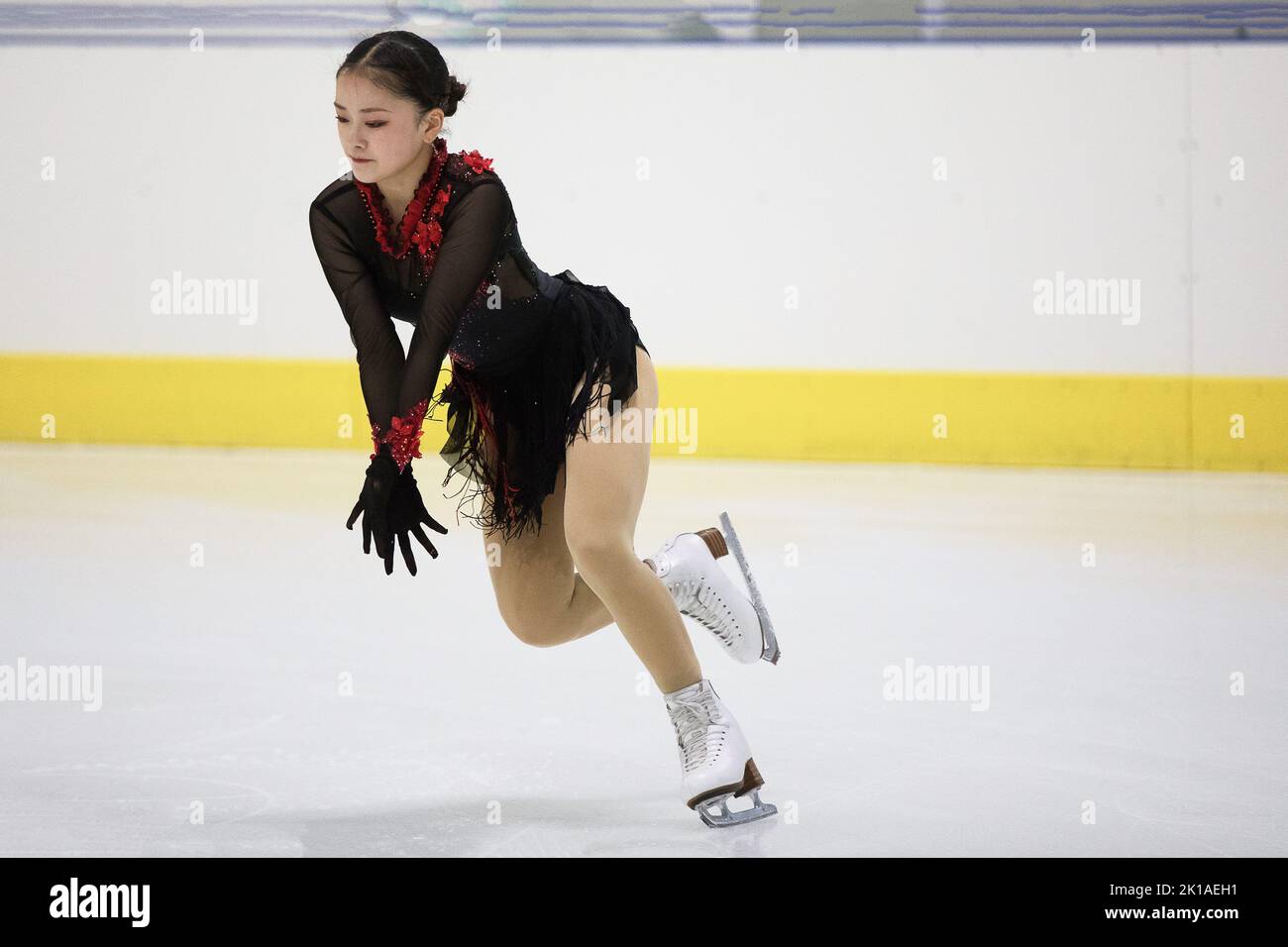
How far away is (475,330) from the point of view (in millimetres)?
2039

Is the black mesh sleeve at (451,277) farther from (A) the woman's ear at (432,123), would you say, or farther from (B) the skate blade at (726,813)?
(B) the skate blade at (726,813)

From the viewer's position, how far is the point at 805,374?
22.7 ft

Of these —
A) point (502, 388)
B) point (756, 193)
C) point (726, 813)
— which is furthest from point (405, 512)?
point (756, 193)

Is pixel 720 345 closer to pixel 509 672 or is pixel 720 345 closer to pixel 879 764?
pixel 509 672

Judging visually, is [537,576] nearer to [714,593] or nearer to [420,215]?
[714,593]

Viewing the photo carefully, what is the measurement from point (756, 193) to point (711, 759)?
529 cm

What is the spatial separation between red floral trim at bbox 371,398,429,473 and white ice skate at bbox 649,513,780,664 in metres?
0.57

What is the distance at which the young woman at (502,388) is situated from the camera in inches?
72.2

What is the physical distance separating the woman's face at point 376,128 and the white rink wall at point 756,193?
5138 millimetres

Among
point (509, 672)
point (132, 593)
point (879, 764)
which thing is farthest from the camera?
point (132, 593)

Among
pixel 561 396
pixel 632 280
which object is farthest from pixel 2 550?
pixel 632 280

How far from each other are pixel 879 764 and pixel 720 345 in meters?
4.76

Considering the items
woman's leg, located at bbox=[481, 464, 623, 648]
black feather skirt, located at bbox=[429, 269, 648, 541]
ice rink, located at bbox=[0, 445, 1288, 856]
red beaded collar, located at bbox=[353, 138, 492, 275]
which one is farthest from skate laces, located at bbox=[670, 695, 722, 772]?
red beaded collar, located at bbox=[353, 138, 492, 275]

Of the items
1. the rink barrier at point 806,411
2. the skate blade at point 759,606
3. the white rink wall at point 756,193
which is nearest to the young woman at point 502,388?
the skate blade at point 759,606
